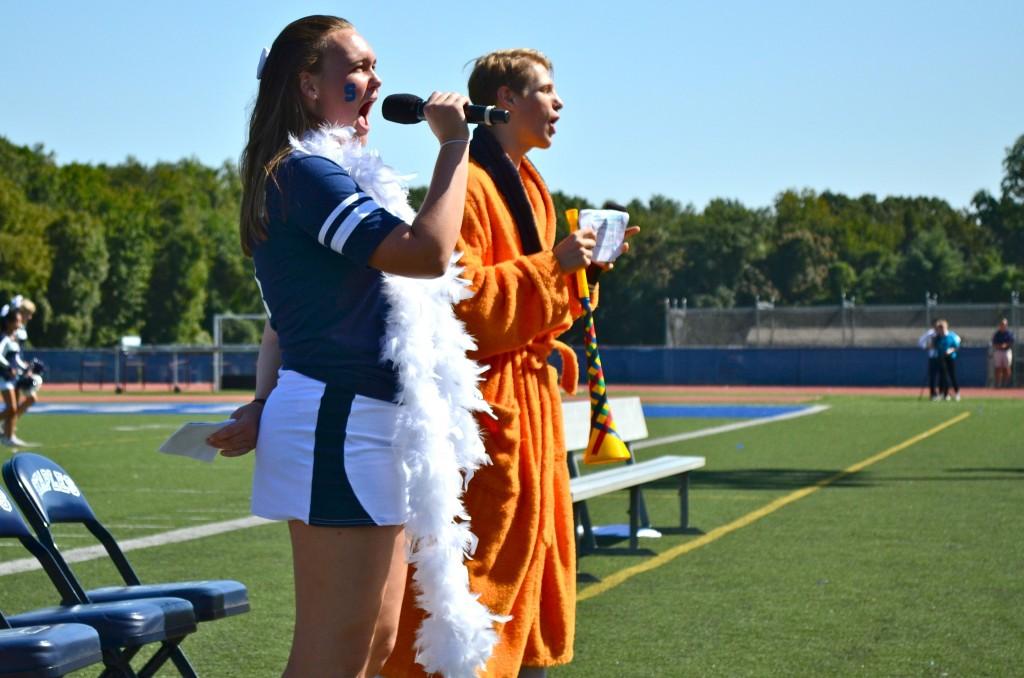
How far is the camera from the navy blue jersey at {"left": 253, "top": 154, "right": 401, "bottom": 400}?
9.70ft

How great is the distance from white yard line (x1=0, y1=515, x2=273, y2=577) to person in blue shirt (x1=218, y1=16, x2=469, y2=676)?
224 inches

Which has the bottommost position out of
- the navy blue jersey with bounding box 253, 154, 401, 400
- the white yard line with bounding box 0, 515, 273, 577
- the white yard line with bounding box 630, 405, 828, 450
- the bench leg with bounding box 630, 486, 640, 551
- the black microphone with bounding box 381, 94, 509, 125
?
the white yard line with bounding box 630, 405, 828, 450

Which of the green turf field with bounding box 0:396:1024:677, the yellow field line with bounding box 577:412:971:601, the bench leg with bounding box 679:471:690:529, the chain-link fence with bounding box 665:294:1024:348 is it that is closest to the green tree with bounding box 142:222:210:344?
the chain-link fence with bounding box 665:294:1024:348

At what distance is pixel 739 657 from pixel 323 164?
3578 millimetres

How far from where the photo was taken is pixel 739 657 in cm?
595

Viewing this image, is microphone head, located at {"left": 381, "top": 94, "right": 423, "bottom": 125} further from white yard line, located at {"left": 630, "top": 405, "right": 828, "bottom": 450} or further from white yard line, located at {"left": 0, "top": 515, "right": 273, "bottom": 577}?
white yard line, located at {"left": 630, "top": 405, "right": 828, "bottom": 450}

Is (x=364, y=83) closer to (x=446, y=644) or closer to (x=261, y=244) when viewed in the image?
(x=261, y=244)

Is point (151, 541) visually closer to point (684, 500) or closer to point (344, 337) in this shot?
point (684, 500)

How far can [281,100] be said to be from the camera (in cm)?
314

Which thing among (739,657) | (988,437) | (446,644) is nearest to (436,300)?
(446,644)

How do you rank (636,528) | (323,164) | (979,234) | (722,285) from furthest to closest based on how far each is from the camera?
(979,234)
(722,285)
(636,528)
(323,164)

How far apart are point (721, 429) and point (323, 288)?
19660mm

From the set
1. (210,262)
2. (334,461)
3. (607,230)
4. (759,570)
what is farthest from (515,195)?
(210,262)

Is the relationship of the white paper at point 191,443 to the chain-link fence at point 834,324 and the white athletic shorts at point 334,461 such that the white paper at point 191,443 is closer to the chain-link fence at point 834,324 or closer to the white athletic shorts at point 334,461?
the white athletic shorts at point 334,461
